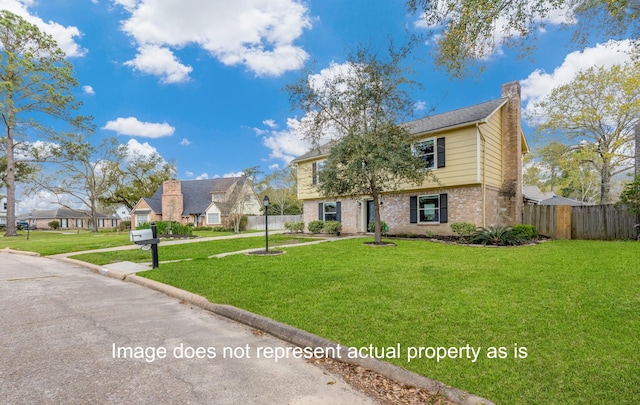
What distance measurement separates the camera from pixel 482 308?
413cm

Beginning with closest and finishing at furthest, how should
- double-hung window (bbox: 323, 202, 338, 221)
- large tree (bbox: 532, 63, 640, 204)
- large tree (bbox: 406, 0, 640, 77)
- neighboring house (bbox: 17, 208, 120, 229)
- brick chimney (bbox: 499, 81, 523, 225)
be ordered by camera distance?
large tree (bbox: 406, 0, 640, 77) < brick chimney (bbox: 499, 81, 523, 225) < double-hung window (bbox: 323, 202, 338, 221) < large tree (bbox: 532, 63, 640, 204) < neighboring house (bbox: 17, 208, 120, 229)

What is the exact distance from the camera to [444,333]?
3.36 metres

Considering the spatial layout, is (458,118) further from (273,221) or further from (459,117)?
(273,221)

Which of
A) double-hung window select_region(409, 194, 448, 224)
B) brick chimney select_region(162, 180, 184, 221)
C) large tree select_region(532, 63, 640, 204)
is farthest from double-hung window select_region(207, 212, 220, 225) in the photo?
large tree select_region(532, 63, 640, 204)

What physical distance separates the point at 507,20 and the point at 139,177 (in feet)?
150

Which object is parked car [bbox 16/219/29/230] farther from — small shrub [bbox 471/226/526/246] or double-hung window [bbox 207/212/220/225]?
small shrub [bbox 471/226/526/246]

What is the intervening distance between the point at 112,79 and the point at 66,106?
1463 centimetres

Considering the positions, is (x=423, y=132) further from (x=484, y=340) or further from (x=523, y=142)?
(x=484, y=340)

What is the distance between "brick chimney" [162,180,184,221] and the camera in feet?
120

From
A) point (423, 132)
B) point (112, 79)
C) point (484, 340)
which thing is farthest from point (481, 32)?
point (112, 79)

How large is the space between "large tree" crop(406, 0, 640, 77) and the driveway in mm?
4578

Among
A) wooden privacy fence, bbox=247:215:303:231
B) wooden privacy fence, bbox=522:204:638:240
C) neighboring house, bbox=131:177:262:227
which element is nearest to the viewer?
wooden privacy fence, bbox=522:204:638:240

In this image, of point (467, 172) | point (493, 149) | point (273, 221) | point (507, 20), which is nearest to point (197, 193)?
point (273, 221)

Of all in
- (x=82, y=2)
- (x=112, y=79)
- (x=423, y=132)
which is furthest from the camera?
(x=112, y=79)
